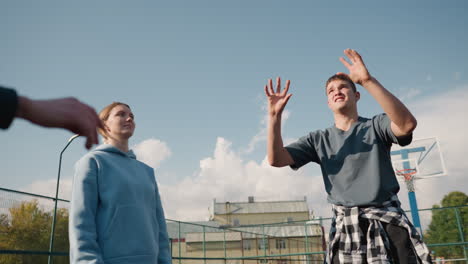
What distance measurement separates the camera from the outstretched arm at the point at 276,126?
7.86 ft

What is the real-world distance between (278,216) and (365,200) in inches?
2188

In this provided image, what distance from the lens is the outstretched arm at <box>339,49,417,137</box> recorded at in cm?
198

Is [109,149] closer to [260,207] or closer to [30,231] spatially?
[30,231]

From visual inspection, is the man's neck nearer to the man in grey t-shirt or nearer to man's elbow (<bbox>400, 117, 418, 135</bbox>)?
the man in grey t-shirt

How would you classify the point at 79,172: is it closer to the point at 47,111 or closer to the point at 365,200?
the point at 47,111

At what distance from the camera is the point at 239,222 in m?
54.7

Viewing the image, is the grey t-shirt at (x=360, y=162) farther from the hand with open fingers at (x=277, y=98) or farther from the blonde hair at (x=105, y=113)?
the blonde hair at (x=105, y=113)

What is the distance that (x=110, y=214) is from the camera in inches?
81.6

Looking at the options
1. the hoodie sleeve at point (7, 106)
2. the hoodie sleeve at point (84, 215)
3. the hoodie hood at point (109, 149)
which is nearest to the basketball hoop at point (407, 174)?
the hoodie hood at point (109, 149)

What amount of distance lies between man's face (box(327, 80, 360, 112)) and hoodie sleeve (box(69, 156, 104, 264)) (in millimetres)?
1633

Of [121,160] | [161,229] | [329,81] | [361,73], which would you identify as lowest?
[161,229]

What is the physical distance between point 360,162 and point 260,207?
5557cm

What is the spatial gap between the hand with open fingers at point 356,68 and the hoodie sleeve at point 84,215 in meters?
1.67

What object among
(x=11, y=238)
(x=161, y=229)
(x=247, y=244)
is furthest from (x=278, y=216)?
(x=161, y=229)
